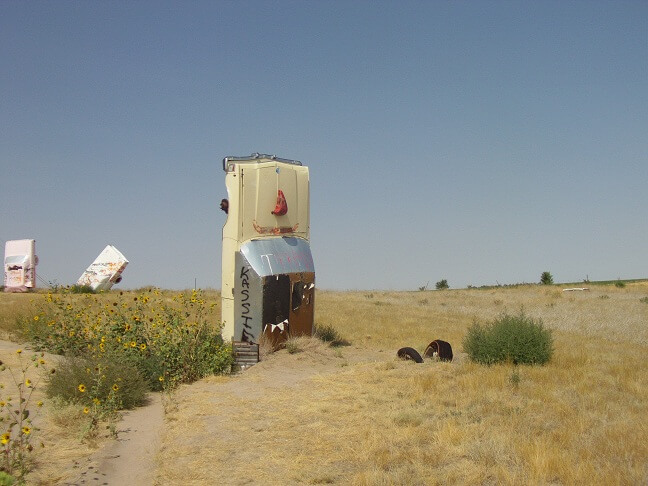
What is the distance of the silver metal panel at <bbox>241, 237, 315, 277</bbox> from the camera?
50.2 ft

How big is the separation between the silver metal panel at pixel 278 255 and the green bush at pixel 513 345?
4.67 metres

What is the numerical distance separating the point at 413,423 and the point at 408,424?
0.21 ft

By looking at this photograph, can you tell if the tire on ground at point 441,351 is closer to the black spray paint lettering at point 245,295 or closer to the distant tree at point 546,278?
the black spray paint lettering at point 245,295

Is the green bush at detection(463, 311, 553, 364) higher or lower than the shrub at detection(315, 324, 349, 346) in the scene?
higher

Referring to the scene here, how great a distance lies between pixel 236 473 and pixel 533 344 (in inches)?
306

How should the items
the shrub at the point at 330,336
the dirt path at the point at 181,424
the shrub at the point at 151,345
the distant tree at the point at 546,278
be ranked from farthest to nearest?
the distant tree at the point at 546,278 → the shrub at the point at 330,336 → the shrub at the point at 151,345 → the dirt path at the point at 181,424

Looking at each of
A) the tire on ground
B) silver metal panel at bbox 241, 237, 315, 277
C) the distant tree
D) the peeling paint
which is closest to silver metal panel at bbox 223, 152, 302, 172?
silver metal panel at bbox 241, 237, 315, 277

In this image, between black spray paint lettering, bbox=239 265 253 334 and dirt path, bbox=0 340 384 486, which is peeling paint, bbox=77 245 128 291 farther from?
black spray paint lettering, bbox=239 265 253 334

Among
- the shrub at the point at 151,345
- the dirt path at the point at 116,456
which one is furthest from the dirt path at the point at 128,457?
the shrub at the point at 151,345

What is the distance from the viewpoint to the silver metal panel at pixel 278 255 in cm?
1529

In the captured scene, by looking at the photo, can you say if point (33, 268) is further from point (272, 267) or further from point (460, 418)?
point (460, 418)

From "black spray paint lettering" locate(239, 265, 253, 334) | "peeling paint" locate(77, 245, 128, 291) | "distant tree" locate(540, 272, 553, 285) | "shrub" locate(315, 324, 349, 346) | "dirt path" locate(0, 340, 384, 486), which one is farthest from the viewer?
"distant tree" locate(540, 272, 553, 285)

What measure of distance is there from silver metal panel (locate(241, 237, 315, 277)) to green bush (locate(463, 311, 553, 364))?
467 cm

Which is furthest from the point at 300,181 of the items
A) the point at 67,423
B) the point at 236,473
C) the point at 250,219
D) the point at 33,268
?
the point at 33,268
